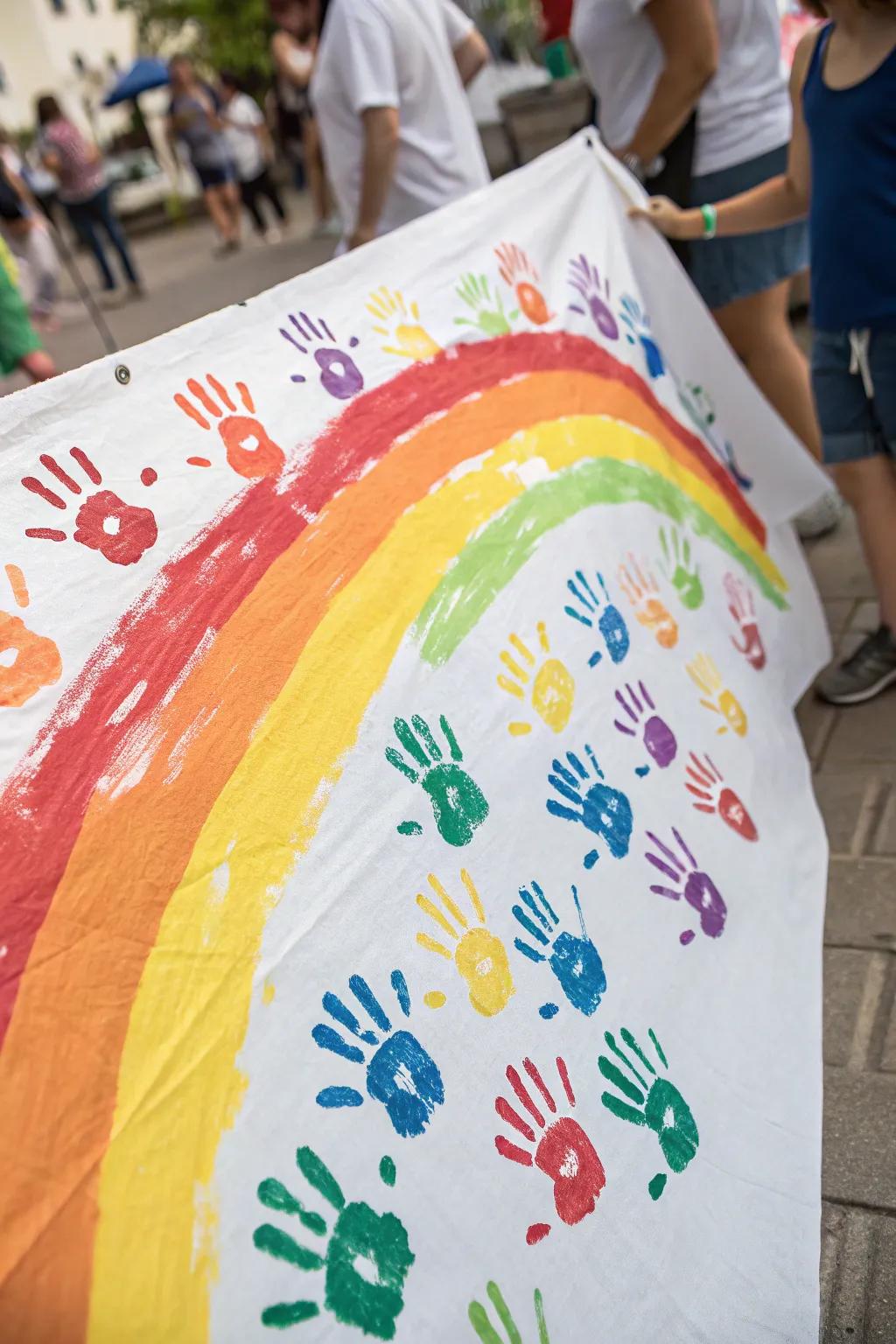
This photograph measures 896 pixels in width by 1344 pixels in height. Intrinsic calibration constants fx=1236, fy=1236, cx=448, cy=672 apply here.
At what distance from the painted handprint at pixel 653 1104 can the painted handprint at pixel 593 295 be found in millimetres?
1393

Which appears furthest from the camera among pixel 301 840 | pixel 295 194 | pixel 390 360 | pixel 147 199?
pixel 147 199

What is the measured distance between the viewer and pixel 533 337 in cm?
213

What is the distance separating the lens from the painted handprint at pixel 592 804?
61.7 inches

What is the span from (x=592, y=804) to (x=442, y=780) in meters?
0.27

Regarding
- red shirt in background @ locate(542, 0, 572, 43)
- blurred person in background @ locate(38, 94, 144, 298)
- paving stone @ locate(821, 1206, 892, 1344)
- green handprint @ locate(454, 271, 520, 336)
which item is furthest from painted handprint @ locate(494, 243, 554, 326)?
blurred person in background @ locate(38, 94, 144, 298)

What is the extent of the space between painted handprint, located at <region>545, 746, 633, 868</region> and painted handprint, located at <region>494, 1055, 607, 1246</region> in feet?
1.07

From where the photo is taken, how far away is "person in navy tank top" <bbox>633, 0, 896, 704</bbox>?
2039 millimetres

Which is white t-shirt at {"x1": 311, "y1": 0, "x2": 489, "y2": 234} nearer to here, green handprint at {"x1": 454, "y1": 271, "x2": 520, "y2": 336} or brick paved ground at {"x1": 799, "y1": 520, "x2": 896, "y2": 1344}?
green handprint at {"x1": 454, "y1": 271, "x2": 520, "y2": 336}

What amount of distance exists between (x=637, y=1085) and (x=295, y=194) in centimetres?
1656

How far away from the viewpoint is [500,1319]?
44.8 inches

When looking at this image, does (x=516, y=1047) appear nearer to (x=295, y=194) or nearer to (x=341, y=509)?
(x=341, y=509)

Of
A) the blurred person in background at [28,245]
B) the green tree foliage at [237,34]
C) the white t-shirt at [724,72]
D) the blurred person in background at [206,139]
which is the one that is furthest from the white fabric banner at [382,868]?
the green tree foliage at [237,34]

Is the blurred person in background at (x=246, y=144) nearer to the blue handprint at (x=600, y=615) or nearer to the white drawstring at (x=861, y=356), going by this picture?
the white drawstring at (x=861, y=356)

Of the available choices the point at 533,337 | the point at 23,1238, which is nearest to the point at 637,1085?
the point at 23,1238
